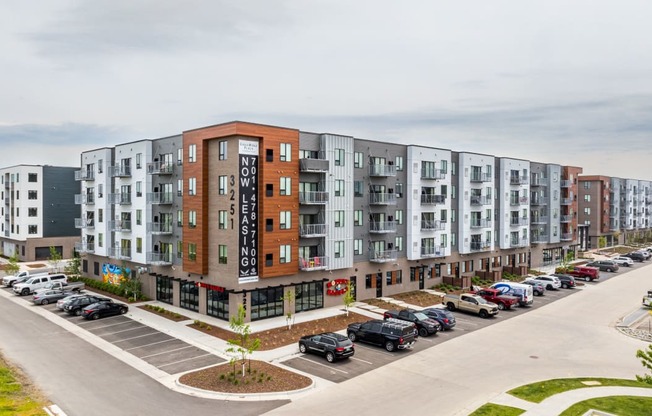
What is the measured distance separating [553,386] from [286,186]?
24752 millimetres

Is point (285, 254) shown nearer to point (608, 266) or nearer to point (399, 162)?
point (399, 162)

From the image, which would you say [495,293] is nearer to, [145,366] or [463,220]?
[463,220]

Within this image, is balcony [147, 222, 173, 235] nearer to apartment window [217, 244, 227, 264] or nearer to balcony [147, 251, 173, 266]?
balcony [147, 251, 173, 266]

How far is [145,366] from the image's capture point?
90.0ft

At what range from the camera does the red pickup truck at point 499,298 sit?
147 ft

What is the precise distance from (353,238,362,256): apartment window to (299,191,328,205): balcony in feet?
21.4

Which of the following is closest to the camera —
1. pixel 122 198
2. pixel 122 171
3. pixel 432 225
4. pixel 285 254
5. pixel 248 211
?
pixel 248 211

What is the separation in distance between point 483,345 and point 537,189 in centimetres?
4932

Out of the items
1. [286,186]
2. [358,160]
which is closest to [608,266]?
[358,160]

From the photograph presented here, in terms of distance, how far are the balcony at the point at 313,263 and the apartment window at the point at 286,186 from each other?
6109mm

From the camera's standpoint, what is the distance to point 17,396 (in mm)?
22203

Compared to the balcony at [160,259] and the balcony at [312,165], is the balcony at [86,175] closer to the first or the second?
the balcony at [160,259]

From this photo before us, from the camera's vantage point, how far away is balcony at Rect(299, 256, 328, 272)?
134 feet

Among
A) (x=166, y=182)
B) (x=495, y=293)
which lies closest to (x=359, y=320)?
(x=495, y=293)
